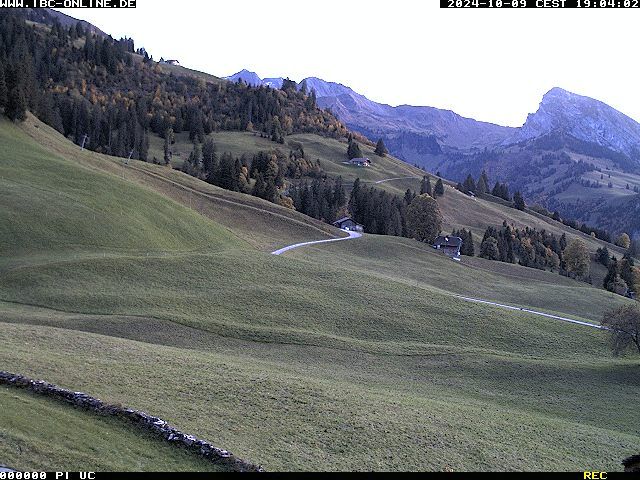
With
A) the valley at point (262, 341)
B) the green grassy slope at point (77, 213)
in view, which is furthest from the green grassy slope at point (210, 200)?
the green grassy slope at point (77, 213)

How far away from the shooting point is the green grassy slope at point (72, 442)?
16.5 meters

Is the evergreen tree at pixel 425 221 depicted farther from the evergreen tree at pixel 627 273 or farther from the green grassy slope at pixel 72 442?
the green grassy slope at pixel 72 442

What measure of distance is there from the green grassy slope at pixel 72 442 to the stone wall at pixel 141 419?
0.31 m

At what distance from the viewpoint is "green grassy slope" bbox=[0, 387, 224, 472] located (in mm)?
16547

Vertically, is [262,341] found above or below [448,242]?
below

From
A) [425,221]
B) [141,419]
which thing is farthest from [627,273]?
[141,419]

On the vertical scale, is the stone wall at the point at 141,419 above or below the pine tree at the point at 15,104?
below

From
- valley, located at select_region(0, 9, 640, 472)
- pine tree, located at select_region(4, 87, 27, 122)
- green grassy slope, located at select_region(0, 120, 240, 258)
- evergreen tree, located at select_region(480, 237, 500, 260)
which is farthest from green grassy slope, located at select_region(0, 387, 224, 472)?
evergreen tree, located at select_region(480, 237, 500, 260)

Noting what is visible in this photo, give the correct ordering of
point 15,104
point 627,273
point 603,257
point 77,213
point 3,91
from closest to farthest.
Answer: point 77,213
point 3,91
point 15,104
point 627,273
point 603,257

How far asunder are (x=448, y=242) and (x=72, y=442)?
107493 millimetres

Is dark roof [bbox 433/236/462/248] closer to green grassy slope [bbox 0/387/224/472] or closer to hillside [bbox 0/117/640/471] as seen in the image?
hillside [bbox 0/117/640/471]

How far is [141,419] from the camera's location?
20812mm

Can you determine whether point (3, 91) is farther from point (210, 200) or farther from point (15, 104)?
point (210, 200)

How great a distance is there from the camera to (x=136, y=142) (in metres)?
168
